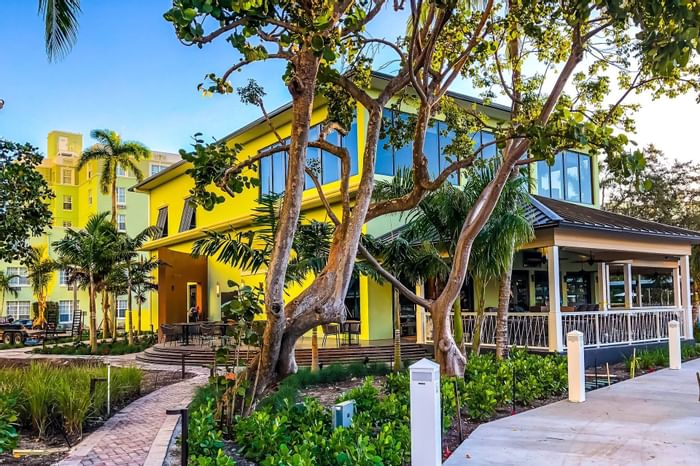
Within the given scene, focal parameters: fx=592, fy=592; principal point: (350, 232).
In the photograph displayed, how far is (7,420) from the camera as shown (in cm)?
712

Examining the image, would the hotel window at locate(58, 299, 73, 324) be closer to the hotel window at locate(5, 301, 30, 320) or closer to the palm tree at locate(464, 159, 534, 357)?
the hotel window at locate(5, 301, 30, 320)

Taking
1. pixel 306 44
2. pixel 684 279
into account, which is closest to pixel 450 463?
pixel 306 44

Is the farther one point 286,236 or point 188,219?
point 188,219

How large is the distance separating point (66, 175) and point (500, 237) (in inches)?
2259

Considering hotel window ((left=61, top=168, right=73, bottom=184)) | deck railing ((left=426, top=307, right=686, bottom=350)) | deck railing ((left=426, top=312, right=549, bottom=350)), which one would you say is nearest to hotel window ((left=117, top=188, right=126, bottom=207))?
hotel window ((left=61, top=168, right=73, bottom=184))

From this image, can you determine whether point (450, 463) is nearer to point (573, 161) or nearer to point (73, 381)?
point (73, 381)

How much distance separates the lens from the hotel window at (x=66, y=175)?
58656mm

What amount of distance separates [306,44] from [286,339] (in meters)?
3.86

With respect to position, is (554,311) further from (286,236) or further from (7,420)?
(7,420)

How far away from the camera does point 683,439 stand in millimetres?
7531

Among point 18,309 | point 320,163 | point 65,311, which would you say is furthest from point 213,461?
point 18,309

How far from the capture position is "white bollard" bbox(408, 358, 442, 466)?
5.99 metres

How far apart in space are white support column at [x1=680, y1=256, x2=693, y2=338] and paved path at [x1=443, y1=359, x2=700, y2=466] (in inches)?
337

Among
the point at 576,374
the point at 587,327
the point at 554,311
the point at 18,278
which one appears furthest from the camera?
the point at 18,278
